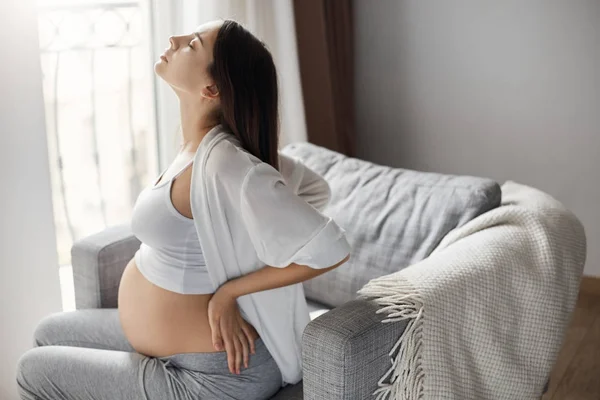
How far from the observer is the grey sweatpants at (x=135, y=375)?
153cm

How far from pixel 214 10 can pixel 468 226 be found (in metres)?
1.01

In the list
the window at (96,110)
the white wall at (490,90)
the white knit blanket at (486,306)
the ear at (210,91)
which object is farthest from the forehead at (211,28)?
the white wall at (490,90)

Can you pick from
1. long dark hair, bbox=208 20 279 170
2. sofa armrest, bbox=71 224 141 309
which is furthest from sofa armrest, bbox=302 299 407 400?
sofa armrest, bbox=71 224 141 309

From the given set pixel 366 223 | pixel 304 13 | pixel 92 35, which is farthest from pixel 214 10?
pixel 366 223

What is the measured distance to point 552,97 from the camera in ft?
9.43

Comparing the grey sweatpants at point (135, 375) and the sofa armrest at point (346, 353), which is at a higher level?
the sofa armrest at point (346, 353)

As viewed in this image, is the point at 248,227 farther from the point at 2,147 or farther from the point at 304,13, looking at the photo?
the point at 304,13

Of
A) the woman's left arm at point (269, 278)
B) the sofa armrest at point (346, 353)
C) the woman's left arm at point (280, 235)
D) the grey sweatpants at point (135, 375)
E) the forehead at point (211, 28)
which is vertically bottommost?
the grey sweatpants at point (135, 375)

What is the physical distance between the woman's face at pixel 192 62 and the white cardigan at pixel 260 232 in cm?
9

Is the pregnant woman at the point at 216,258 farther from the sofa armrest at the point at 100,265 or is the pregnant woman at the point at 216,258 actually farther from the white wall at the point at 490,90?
the white wall at the point at 490,90

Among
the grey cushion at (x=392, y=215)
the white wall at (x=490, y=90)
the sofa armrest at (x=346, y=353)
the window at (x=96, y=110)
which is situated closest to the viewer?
the sofa armrest at (x=346, y=353)

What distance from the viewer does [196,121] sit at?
1597 millimetres

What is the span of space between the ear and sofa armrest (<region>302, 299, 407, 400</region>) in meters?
0.46

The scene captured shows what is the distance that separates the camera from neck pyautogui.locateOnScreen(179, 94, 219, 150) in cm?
158
